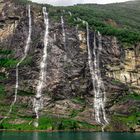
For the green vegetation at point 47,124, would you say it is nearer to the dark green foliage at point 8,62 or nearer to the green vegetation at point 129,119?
the green vegetation at point 129,119

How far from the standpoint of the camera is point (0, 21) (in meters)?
150

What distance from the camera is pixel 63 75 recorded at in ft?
416

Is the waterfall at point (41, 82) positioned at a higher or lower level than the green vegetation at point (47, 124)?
higher

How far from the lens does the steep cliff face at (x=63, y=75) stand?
11506 centimetres

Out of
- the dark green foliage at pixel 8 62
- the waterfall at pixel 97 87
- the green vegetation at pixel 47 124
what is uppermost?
the dark green foliage at pixel 8 62

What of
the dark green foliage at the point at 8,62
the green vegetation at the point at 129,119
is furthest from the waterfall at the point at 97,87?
the dark green foliage at the point at 8,62

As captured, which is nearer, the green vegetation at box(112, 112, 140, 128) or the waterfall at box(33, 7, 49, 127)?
the green vegetation at box(112, 112, 140, 128)

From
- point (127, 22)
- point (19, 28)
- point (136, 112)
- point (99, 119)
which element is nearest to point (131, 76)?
point (136, 112)

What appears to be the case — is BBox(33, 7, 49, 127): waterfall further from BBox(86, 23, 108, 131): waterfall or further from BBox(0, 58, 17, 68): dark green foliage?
BBox(86, 23, 108, 131): waterfall

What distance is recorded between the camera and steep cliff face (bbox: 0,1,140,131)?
115062mm

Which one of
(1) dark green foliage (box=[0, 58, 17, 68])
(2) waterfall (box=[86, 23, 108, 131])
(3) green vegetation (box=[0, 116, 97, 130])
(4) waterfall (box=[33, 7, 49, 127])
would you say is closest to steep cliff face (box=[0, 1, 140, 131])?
(1) dark green foliage (box=[0, 58, 17, 68])

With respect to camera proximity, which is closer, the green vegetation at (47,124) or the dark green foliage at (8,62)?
the green vegetation at (47,124)

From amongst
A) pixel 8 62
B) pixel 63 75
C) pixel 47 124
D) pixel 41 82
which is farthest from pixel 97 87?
pixel 8 62

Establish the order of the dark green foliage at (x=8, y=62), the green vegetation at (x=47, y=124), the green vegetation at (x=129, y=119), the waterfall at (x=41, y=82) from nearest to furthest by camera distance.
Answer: the green vegetation at (x=47, y=124)
the green vegetation at (x=129, y=119)
the waterfall at (x=41, y=82)
the dark green foliage at (x=8, y=62)
